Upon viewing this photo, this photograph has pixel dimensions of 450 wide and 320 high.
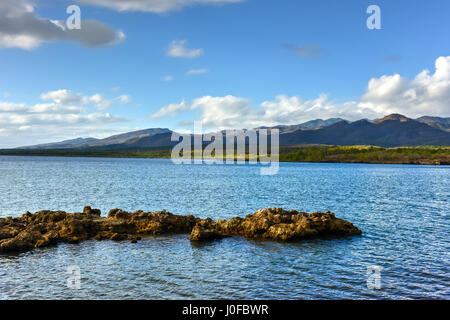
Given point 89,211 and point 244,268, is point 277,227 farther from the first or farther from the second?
point 89,211

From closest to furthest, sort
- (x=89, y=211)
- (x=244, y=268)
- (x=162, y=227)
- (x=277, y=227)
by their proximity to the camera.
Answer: (x=244, y=268), (x=277, y=227), (x=162, y=227), (x=89, y=211)

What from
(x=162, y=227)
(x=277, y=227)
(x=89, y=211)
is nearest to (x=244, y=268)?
(x=277, y=227)

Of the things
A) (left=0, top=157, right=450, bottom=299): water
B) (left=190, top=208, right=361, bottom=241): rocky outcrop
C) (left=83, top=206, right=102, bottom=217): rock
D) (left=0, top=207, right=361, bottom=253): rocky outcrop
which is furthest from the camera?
(left=83, top=206, right=102, bottom=217): rock

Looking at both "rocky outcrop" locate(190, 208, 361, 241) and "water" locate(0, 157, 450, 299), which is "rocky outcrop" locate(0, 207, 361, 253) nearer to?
"rocky outcrop" locate(190, 208, 361, 241)

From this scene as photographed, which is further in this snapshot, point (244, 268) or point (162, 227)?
point (162, 227)

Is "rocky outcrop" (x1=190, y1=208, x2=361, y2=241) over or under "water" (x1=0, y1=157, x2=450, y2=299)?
over

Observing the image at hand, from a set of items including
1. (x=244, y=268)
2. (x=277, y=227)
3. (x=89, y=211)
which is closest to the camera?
(x=244, y=268)

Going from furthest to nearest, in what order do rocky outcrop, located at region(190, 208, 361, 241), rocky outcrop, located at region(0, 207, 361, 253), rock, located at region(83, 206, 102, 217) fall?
rock, located at region(83, 206, 102, 217), rocky outcrop, located at region(190, 208, 361, 241), rocky outcrop, located at region(0, 207, 361, 253)

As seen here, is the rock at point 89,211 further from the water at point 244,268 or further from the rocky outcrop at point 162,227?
the water at point 244,268

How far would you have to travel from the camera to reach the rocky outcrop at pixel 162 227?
88.4 ft

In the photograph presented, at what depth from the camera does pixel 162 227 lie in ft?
98.6

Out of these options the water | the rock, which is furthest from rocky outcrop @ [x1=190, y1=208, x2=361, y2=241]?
the rock

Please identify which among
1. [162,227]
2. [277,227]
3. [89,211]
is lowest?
[162,227]

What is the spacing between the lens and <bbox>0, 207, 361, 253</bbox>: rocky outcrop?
1061 inches
